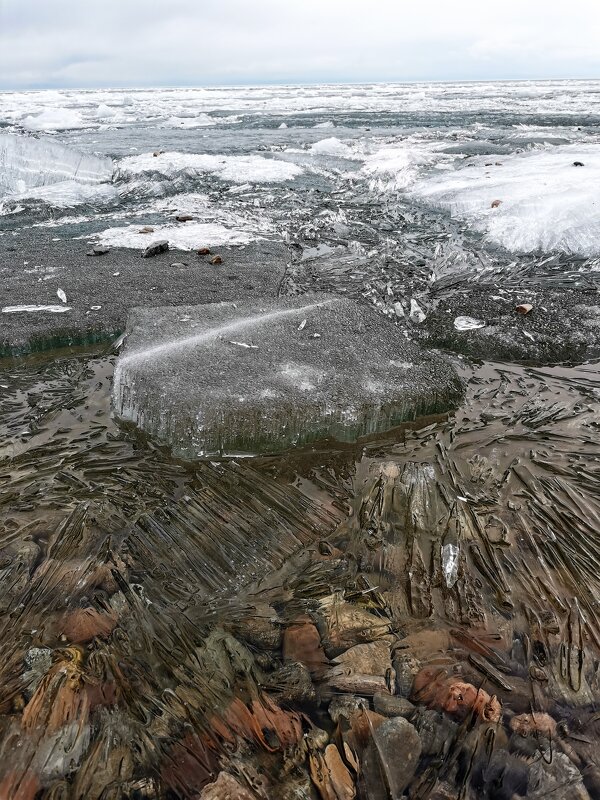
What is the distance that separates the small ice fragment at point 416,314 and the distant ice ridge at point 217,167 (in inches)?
313

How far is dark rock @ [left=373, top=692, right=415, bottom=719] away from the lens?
200 cm

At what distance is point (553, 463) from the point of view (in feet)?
10.8

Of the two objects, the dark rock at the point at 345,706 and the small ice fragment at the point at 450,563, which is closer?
the dark rock at the point at 345,706

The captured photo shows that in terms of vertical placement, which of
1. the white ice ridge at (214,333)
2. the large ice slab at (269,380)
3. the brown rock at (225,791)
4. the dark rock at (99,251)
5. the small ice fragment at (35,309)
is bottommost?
the brown rock at (225,791)

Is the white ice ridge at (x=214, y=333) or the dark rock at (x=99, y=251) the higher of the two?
the dark rock at (x=99, y=251)

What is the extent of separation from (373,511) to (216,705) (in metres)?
1.35

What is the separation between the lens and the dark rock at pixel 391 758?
1763mm

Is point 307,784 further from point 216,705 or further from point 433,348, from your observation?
point 433,348

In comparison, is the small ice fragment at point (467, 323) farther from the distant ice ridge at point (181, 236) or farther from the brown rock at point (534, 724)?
the distant ice ridge at point (181, 236)

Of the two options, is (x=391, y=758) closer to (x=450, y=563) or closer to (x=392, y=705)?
(x=392, y=705)

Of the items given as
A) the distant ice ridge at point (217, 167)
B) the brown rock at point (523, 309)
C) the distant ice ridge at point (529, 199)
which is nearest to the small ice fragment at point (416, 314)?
the brown rock at point (523, 309)

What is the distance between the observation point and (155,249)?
6805 millimetres

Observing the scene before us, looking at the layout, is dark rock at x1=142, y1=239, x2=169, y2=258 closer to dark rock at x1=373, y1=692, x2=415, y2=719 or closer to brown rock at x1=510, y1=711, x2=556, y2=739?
dark rock at x1=373, y1=692, x2=415, y2=719

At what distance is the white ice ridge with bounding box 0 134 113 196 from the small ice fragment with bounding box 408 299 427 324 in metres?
10.3
